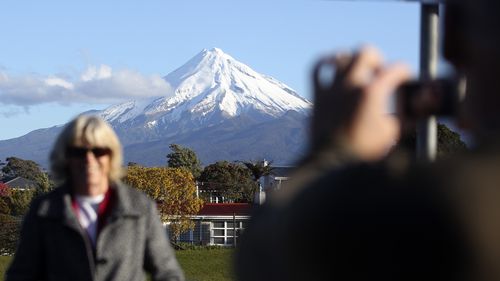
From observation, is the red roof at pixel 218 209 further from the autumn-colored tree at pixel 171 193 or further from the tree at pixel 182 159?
the tree at pixel 182 159

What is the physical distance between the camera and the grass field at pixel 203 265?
36.1m

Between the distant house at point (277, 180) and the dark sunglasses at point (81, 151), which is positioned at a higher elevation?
the dark sunglasses at point (81, 151)

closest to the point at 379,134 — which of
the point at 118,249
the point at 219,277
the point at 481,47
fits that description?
the point at 481,47

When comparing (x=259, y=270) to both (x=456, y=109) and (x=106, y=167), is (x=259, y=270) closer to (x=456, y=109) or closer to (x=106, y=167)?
(x=456, y=109)

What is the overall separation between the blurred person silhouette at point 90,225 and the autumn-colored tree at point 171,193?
193 feet

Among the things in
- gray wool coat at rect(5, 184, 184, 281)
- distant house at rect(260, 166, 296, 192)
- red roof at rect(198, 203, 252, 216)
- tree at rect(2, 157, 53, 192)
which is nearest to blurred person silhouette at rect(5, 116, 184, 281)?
gray wool coat at rect(5, 184, 184, 281)

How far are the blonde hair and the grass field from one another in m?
27.7

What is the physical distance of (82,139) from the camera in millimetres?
4910

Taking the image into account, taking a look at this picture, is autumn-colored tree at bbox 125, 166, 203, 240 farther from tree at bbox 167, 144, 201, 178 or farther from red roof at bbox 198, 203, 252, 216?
tree at bbox 167, 144, 201, 178

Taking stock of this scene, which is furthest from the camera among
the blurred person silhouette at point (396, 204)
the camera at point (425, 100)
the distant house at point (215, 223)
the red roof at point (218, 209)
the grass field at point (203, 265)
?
the red roof at point (218, 209)

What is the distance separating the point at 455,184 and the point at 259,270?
1.01 ft

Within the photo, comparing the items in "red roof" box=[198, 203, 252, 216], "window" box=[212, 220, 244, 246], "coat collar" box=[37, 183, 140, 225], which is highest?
"coat collar" box=[37, 183, 140, 225]

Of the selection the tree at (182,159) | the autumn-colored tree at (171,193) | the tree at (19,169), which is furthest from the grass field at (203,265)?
the tree at (19,169)

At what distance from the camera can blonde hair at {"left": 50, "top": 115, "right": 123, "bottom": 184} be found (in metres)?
4.88
